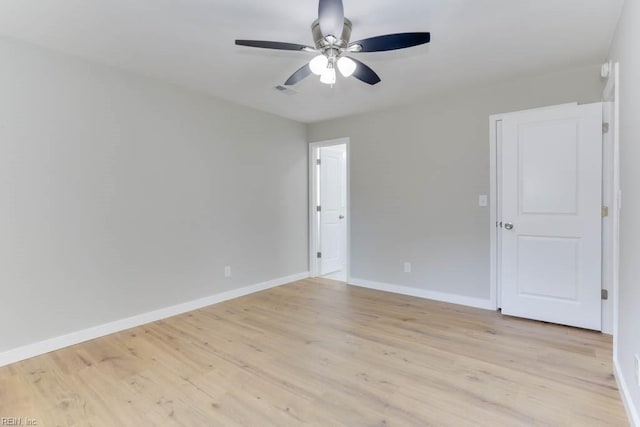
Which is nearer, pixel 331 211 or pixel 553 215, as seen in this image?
pixel 553 215

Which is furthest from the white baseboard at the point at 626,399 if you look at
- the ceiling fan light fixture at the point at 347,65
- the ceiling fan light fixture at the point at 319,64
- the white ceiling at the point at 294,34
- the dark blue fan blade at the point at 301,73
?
the dark blue fan blade at the point at 301,73

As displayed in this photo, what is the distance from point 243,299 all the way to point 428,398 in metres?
2.51

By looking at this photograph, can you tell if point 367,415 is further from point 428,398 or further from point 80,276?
point 80,276

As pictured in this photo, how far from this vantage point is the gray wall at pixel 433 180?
3322 mm

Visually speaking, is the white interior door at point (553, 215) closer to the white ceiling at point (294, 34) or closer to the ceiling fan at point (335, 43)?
the white ceiling at point (294, 34)

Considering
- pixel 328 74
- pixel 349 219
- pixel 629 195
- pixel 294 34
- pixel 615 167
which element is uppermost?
pixel 294 34

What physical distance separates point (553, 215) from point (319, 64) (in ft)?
8.41

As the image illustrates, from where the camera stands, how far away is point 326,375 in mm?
2195

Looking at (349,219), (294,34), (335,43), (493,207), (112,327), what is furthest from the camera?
(349,219)

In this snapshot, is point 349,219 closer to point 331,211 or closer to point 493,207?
point 331,211

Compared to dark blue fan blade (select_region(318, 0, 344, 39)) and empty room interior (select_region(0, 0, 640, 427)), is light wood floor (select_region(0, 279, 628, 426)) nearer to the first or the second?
empty room interior (select_region(0, 0, 640, 427))

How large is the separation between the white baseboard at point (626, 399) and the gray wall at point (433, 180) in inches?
56.6

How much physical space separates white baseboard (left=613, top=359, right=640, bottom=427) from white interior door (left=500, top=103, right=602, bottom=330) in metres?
0.91

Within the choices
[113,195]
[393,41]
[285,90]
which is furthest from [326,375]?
[285,90]
